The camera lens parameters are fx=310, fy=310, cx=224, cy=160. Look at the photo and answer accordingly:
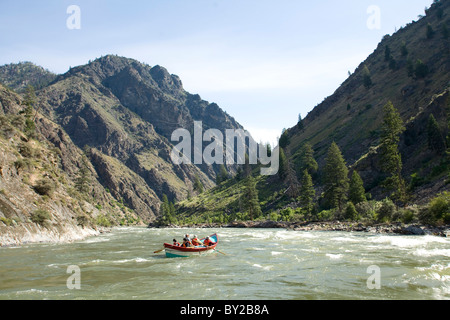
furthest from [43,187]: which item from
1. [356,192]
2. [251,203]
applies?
[251,203]

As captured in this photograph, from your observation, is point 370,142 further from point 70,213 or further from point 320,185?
point 70,213

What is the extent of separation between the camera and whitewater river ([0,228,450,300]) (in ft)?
48.1

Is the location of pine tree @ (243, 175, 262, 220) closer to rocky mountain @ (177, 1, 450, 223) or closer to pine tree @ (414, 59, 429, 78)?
rocky mountain @ (177, 1, 450, 223)

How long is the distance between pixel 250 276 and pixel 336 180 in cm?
5599

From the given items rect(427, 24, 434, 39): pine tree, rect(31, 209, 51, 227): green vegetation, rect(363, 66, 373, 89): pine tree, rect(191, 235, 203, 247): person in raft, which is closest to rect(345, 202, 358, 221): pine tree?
rect(191, 235, 203, 247): person in raft

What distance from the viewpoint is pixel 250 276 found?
18.9 m

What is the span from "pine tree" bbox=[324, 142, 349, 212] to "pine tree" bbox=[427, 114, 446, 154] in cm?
1794

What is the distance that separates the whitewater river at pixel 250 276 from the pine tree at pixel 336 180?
40616 mm

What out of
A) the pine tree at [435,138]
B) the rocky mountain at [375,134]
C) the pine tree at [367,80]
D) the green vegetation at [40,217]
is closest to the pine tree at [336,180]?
the rocky mountain at [375,134]

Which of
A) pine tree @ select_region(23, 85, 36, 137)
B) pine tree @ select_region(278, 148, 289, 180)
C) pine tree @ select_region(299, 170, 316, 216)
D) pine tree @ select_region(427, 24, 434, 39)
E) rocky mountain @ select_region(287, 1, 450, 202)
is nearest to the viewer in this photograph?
rocky mountain @ select_region(287, 1, 450, 202)

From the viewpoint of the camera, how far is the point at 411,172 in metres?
65.8

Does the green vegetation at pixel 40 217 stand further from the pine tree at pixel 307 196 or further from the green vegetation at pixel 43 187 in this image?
the pine tree at pixel 307 196

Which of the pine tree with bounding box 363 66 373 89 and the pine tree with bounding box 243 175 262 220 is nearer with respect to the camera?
the pine tree with bounding box 243 175 262 220
